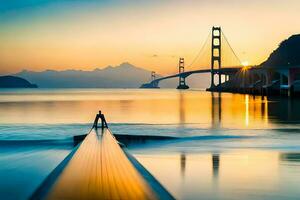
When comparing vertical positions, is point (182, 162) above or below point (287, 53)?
below

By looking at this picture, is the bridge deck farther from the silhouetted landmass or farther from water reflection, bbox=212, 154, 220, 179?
the silhouetted landmass

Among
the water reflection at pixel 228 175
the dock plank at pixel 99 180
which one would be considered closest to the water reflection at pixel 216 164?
the water reflection at pixel 228 175

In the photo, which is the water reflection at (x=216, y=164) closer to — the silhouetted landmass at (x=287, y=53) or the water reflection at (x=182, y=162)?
the water reflection at (x=182, y=162)

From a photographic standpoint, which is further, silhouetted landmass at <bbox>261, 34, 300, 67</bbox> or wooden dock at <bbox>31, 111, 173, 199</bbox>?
silhouetted landmass at <bbox>261, 34, 300, 67</bbox>

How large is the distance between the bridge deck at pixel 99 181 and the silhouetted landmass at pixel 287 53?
108 meters

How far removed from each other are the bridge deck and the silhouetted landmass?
108349 millimetres

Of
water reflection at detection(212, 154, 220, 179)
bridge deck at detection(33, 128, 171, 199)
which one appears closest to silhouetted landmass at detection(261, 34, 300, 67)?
water reflection at detection(212, 154, 220, 179)

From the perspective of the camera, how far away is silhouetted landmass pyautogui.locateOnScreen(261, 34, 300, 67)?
372ft

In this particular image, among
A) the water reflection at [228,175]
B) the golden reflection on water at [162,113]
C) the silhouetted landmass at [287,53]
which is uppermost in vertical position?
the silhouetted landmass at [287,53]

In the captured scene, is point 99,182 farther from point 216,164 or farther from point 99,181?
point 216,164

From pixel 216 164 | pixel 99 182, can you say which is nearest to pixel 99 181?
pixel 99 182

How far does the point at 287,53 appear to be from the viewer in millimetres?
116125

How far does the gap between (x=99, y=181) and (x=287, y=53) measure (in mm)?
116019

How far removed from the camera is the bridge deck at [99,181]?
17.3 feet
